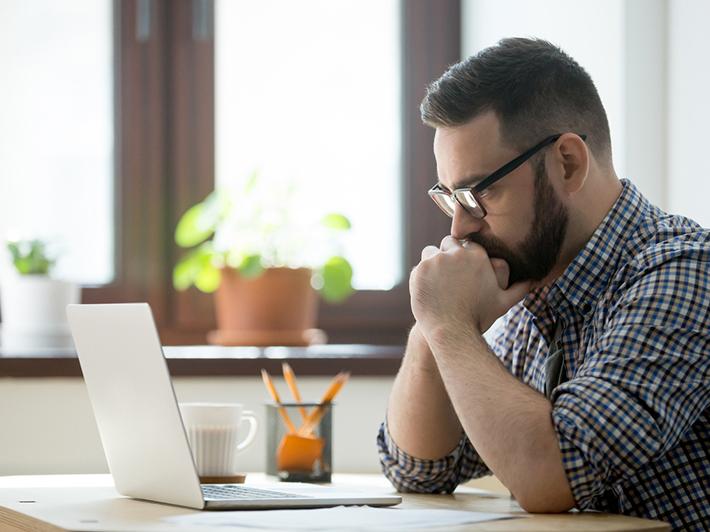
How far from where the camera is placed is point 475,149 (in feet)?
5.20

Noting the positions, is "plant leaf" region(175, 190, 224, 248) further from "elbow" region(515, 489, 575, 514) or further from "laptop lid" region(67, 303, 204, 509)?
"elbow" region(515, 489, 575, 514)

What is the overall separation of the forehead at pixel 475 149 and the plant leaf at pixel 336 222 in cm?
113

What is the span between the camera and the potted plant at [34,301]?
2615 millimetres

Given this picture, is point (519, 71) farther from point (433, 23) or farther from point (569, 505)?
point (433, 23)

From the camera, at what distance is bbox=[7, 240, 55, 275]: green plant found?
2.64m

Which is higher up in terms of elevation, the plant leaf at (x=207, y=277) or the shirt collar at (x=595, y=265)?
the shirt collar at (x=595, y=265)

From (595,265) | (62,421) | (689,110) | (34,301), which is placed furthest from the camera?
(34,301)

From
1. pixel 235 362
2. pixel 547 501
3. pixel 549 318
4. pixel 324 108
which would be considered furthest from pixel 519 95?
pixel 324 108

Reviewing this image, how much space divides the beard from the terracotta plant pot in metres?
1.19

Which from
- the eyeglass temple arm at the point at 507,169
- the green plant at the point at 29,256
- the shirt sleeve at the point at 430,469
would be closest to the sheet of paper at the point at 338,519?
the shirt sleeve at the point at 430,469

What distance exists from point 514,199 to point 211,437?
56cm

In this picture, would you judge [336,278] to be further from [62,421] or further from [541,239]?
[541,239]

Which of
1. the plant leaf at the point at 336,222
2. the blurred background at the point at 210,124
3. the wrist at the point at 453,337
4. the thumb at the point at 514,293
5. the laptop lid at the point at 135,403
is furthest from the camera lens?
the blurred background at the point at 210,124

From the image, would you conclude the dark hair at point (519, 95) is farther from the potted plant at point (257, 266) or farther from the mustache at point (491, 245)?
the potted plant at point (257, 266)
